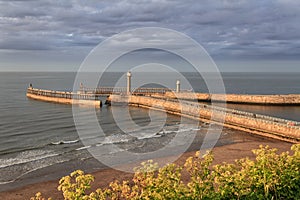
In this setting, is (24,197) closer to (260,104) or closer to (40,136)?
(40,136)

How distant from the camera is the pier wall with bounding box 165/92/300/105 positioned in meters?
60.1

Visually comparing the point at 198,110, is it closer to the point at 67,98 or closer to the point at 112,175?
the point at 112,175

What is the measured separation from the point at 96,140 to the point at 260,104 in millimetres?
42146

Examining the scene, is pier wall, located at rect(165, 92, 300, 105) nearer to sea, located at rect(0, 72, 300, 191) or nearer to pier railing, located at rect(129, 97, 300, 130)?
sea, located at rect(0, 72, 300, 191)

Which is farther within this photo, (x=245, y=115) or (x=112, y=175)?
(x=245, y=115)

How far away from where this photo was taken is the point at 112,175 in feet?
70.6

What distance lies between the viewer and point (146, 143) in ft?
102

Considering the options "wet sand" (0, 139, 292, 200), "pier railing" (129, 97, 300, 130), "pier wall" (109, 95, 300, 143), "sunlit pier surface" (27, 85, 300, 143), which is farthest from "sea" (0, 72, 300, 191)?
"pier railing" (129, 97, 300, 130)

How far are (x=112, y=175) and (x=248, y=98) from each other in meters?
49.1

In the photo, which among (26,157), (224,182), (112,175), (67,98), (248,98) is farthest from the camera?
(67,98)

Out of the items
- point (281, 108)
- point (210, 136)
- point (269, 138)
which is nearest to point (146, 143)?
point (210, 136)

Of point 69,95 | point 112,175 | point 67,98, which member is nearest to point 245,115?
point 112,175

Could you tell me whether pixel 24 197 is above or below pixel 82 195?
below

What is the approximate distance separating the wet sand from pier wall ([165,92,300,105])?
32394 millimetres
